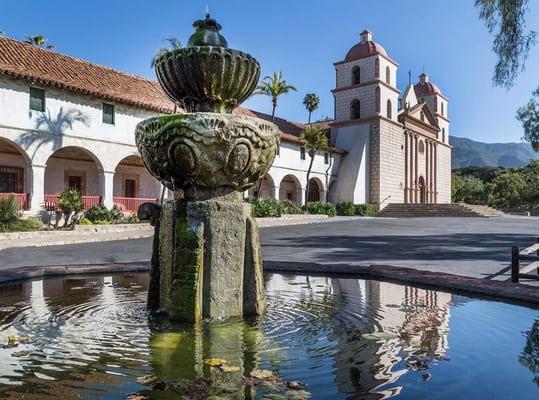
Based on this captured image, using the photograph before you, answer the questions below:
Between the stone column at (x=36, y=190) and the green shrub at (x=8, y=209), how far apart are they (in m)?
1.82

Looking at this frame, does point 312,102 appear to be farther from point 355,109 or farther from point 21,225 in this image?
point 21,225

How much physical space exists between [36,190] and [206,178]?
1722cm

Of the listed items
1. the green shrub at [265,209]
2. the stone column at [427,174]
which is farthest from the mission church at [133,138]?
the green shrub at [265,209]

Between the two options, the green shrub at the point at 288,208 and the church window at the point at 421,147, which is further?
the church window at the point at 421,147

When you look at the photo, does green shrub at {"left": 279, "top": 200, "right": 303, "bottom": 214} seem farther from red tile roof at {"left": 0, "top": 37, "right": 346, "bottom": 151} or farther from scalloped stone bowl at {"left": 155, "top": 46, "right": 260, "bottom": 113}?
scalloped stone bowl at {"left": 155, "top": 46, "right": 260, "bottom": 113}

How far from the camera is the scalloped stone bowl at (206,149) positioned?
11.0 ft

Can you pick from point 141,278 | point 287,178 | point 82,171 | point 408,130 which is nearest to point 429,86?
point 408,130

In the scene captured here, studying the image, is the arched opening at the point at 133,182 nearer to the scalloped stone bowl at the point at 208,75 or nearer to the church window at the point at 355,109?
the church window at the point at 355,109

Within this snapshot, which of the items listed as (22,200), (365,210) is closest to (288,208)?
(365,210)

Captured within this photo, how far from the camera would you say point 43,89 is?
18.4 meters

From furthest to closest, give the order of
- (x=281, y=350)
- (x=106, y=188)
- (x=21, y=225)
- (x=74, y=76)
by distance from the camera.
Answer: (x=106, y=188), (x=74, y=76), (x=21, y=225), (x=281, y=350)

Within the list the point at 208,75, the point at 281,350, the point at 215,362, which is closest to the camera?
the point at 215,362

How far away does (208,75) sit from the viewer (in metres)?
3.69

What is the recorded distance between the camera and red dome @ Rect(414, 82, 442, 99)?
4725 cm
